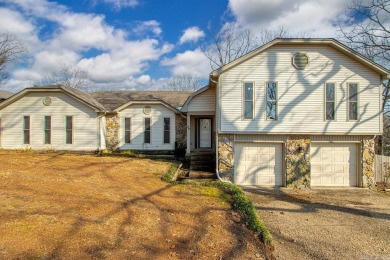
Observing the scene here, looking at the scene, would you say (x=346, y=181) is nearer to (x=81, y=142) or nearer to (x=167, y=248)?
(x=167, y=248)

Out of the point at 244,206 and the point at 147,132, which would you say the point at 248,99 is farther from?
the point at 147,132

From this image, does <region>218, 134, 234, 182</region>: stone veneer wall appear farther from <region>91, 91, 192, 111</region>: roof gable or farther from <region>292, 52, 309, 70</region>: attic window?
<region>91, 91, 192, 111</region>: roof gable

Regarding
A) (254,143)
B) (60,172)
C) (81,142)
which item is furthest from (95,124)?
(254,143)

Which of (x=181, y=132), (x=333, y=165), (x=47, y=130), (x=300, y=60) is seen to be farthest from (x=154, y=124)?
(x=333, y=165)

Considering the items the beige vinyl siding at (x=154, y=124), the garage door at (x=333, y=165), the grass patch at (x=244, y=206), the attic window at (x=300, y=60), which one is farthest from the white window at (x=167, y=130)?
the garage door at (x=333, y=165)

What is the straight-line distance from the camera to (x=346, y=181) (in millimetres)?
12109

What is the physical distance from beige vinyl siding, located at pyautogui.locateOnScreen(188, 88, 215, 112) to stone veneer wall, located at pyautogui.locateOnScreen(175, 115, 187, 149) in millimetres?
3026

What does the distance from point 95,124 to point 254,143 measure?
1010 centimetres

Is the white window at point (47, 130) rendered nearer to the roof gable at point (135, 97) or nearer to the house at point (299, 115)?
the roof gable at point (135, 97)

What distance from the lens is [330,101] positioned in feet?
38.7

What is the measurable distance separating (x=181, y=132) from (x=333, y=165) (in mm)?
8958

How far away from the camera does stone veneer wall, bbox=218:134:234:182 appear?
39.3ft

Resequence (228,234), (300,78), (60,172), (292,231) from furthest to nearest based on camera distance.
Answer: (300,78) < (60,172) < (292,231) < (228,234)

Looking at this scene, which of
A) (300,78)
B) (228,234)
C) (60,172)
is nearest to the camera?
(228,234)
